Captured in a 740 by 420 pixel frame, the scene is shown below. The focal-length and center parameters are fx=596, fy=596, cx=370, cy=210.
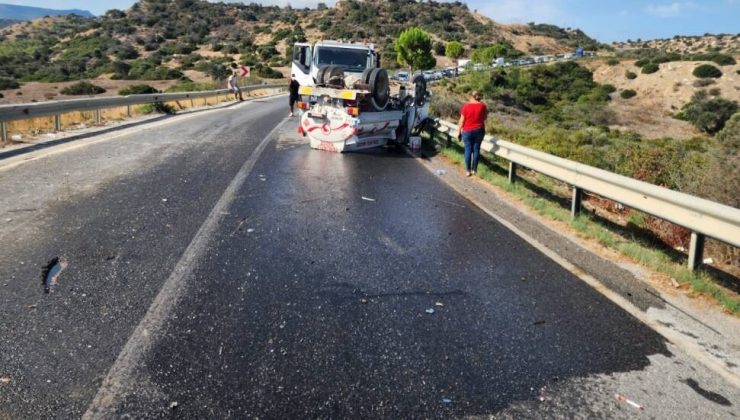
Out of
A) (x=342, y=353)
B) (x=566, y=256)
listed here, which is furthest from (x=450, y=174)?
(x=342, y=353)

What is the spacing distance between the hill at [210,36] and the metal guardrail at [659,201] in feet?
157

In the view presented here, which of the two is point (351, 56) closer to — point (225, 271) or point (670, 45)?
point (225, 271)

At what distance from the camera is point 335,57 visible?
17.4 metres

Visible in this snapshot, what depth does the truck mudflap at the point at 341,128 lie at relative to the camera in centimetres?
1383

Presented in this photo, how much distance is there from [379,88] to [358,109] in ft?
3.75

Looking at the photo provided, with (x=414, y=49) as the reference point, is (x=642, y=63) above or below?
below

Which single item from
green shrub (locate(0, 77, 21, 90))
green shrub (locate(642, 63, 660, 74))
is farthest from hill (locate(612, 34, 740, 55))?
green shrub (locate(0, 77, 21, 90))

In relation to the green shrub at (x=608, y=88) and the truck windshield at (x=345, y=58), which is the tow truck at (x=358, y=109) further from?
the green shrub at (x=608, y=88)

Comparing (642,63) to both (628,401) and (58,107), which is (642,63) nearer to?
(58,107)

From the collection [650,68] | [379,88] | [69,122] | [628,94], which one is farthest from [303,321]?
[650,68]

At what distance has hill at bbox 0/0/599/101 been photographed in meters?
69.6

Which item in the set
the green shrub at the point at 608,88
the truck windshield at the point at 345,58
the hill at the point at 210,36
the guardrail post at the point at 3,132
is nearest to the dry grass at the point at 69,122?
the guardrail post at the point at 3,132

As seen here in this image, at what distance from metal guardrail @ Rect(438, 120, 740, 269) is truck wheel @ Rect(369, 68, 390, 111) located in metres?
5.10

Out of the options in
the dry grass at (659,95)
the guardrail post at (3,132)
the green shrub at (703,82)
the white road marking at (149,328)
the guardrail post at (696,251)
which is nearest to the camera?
the white road marking at (149,328)
